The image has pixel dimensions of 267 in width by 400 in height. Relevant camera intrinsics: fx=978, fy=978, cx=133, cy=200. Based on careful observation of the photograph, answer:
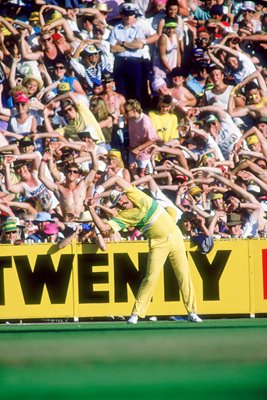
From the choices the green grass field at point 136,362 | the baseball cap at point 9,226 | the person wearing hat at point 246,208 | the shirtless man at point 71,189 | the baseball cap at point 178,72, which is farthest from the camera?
the baseball cap at point 178,72

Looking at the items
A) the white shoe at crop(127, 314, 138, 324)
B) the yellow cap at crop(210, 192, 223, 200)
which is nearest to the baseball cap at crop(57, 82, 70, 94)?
the yellow cap at crop(210, 192, 223, 200)

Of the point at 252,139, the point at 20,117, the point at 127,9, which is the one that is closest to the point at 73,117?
the point at 20,117

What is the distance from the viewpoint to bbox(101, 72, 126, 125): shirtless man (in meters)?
14.6

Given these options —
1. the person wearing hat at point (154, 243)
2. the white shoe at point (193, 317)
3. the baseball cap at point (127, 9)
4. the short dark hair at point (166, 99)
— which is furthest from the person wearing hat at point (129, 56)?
the white shoe at point (193, 317)

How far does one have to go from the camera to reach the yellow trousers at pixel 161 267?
11703 mm

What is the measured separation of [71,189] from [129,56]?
2.67 m

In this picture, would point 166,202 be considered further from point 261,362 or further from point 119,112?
point 261,362

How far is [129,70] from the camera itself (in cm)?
1505

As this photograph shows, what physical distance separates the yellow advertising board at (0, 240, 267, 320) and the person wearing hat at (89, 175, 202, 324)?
686 mm

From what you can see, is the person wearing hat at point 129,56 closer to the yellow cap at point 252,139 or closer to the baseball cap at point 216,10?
the baseball cap at point 216,10

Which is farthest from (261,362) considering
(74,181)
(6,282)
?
(74,181)

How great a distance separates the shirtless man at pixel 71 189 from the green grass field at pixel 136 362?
87.1 inches

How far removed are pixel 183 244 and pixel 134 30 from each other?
443cm

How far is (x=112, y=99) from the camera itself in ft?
48.2
